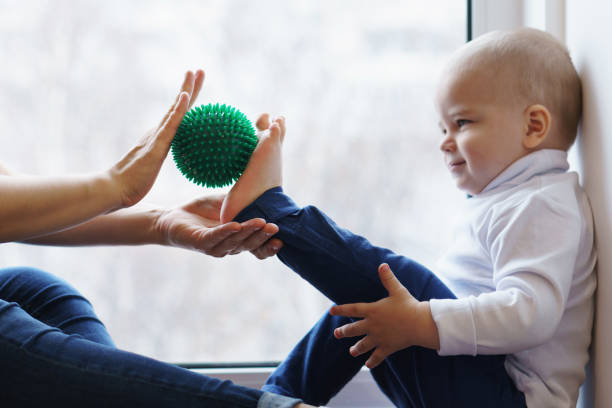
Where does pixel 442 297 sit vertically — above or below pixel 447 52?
below

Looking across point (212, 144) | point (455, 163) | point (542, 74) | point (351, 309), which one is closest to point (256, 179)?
point (212, 144)

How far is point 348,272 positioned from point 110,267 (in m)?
0.66

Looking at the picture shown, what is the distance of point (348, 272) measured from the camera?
2.92 ft

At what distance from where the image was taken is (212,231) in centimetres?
94

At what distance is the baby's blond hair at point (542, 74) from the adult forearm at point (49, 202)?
0.60m

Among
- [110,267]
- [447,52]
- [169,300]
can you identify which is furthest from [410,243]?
[110,267]

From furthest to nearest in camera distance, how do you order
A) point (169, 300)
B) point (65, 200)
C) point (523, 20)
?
point (169, 300) → point (523, 20) → point (65, 200)

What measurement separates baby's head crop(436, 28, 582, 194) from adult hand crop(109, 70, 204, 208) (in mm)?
434

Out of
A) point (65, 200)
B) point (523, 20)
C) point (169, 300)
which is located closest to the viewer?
point (65, 200)

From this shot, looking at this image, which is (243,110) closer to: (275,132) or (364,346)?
(275,132)

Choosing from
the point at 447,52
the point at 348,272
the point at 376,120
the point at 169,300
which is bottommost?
the point at 169,300

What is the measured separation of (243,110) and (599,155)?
705mm

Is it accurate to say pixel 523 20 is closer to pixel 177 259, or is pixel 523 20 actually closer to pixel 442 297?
pixel 442 297

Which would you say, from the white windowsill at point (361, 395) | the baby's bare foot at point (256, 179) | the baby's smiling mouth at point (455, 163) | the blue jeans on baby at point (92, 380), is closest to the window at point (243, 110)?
the white windowsill at point (361, 395)
